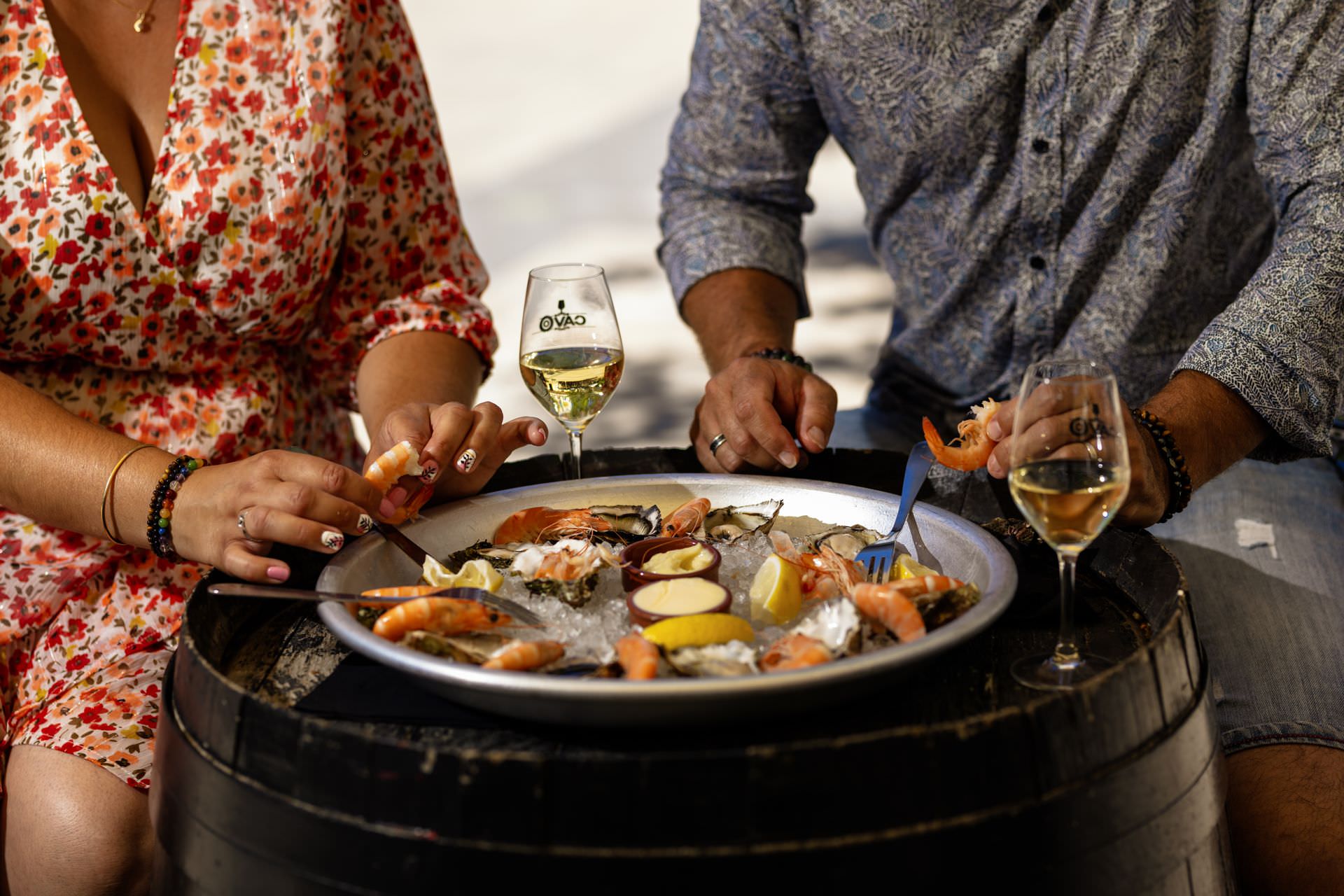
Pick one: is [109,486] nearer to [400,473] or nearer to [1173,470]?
[400,473]

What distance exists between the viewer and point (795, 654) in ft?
2.99

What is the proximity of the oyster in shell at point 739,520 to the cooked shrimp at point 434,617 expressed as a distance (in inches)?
14.4

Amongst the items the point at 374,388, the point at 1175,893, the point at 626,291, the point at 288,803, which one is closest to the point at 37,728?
the point at 374,388

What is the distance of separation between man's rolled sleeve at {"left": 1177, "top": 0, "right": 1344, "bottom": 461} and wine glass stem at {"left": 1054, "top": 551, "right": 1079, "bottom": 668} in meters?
0.67

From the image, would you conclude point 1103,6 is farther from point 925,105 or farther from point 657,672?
point 657,672

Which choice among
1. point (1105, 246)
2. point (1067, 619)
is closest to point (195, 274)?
point (1067, 619)

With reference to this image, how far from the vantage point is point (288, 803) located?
2.75ft

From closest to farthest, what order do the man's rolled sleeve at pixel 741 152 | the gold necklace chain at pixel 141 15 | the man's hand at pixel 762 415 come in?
1. the man's hand at pixel 762 415
2. the gold necklace chain at pixel 141 15
3. the man's rolled sleeve at pixel 741 152

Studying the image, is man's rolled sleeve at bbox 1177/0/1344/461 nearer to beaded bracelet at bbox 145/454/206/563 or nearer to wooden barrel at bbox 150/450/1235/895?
wooden barrel at bbox 150/450/1235/895

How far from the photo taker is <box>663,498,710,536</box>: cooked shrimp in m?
1.30

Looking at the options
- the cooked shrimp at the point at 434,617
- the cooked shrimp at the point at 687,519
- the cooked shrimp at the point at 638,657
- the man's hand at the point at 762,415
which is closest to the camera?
the cooked shrimp at the point at 638,657

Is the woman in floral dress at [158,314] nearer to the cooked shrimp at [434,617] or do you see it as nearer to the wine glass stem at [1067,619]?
the cooked shrimp at [434,617]

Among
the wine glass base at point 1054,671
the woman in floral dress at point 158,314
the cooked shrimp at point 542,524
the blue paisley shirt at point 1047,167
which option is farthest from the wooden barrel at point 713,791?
the blue paisley shirt at point 1047,167

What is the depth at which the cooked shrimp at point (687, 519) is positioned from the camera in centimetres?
130
